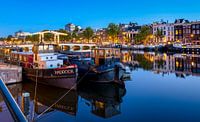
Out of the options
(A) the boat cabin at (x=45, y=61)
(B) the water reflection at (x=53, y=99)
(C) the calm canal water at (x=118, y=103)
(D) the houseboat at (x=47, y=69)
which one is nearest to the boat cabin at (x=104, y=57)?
(C) the calm canal water at (x=118, y=103)

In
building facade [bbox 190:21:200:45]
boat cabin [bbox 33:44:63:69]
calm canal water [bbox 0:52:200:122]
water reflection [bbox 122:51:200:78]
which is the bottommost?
calm canal water [bbox 0:52:200:122]

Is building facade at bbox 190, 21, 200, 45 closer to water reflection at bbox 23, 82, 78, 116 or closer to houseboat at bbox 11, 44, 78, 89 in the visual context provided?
houseboat at bbox 11, 44, 78, 89

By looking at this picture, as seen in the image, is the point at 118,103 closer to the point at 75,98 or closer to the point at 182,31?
the point at 75,98

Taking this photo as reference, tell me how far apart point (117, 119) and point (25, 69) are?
13.6 metres

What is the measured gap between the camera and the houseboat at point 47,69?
69.4 feet

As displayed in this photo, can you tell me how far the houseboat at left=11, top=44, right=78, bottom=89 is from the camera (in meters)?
21.2

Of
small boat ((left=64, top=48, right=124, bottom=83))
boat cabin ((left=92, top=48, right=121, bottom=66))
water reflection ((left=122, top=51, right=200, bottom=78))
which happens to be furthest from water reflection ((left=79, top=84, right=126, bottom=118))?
water reflection ((left=122, top=51, right=200, bottom=78))

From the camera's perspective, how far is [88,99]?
19141 mm

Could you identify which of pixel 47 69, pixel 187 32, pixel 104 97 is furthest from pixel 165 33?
pixel 104 97

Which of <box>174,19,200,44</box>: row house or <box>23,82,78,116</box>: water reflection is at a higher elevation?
<box>174,19,200,44</box>: row house

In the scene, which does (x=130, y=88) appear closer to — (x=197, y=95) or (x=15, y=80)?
(x=197, y=95)

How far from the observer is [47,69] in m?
22.0

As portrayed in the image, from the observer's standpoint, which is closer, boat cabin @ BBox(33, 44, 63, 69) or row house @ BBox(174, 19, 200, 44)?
boat cabin @ BBox(33, 44, 63, 69)

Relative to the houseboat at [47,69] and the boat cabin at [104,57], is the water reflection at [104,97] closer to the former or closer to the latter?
the houseboat at [47,69]
